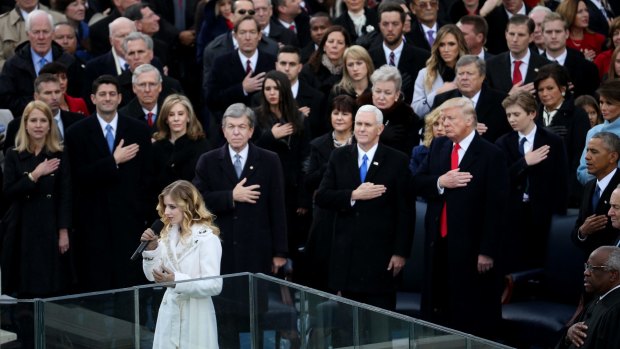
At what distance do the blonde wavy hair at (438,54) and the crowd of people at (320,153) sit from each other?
27 mm

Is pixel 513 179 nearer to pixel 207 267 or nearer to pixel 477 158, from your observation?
pixel 477 158

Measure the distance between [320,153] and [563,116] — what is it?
2291 mm

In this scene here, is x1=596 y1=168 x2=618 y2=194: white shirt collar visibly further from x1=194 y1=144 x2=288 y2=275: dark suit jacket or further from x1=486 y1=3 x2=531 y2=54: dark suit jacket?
x1=486 y1=3 x2=531 y2=54: dark suit jacket

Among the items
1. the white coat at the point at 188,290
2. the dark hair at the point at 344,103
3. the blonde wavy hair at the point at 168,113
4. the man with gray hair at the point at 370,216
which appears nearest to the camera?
the white coat at the point at 188,290

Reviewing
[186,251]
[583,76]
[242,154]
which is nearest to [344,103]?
[242,154]

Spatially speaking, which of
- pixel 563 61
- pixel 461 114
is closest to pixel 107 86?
pixel 461 114

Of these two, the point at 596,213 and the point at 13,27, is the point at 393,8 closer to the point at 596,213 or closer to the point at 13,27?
the point at 13,27

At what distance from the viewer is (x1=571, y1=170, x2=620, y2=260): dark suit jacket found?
10.9 m

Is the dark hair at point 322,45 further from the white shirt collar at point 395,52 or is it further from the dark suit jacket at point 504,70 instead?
the dark suit jacket at point 504,70

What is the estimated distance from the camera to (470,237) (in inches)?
451

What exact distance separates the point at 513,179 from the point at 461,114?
0.92 m

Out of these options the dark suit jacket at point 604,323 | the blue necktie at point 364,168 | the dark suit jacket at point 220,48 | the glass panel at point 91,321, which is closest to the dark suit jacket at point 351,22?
the dark suit jacket at point 220,48

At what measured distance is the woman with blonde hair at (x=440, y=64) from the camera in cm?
1386

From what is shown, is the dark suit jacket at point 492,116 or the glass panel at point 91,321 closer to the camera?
the glass panel at point 91,321
